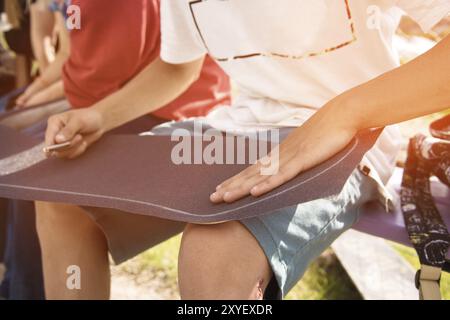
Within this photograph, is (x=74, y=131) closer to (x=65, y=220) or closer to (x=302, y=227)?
(x=65, y=220)

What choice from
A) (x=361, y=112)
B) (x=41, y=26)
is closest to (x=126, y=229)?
(x=361, y=112)

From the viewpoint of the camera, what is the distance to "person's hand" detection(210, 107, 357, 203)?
0.75 meters

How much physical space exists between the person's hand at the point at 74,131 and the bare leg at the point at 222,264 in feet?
1.37

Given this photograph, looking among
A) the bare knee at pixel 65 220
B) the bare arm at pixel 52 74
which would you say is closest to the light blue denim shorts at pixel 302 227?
the bare knee at pixel 65 220

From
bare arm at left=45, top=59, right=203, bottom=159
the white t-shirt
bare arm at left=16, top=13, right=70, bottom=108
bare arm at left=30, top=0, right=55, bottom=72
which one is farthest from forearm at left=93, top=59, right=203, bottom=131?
bare arm at left=30, top=0, right=55, bottom=72

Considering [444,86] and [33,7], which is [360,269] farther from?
[33,7]

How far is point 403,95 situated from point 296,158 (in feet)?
0.58

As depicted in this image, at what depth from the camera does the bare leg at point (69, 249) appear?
3.67 ft

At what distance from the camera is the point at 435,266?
88 cm

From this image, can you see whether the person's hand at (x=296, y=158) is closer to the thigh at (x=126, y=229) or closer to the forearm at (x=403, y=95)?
the forearm at (x=403, y=95)

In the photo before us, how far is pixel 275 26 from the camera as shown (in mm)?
1004

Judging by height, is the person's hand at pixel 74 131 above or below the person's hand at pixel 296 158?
below

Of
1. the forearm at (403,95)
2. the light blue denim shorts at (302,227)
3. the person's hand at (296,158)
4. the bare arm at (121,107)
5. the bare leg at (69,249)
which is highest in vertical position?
the forearm at (403,95)

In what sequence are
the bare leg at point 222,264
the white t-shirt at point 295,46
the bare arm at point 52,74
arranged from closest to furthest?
the bare leg at point 222,264 → the white t-shirt at point 295,46 → the bare arm at point 52,74
